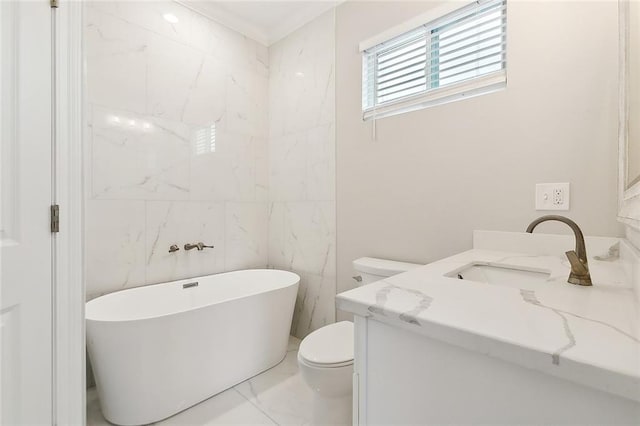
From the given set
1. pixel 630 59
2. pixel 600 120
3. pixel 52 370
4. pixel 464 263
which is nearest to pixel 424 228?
pixel 464 263

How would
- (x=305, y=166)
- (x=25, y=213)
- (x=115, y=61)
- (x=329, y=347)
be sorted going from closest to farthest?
(x=25, y=213), (x=329, y=347), (x=115, y=61), (x=305, y=166)

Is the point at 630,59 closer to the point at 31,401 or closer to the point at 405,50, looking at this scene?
the point at 405,50

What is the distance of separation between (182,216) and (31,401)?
1.44 metres

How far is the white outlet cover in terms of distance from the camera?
138 cm

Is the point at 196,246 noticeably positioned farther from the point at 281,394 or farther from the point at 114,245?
the point at 281,394

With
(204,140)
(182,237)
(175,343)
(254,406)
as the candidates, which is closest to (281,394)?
(254,406)

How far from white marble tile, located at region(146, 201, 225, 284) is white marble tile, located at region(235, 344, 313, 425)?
3.12 ft

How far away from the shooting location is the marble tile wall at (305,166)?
2367 mm

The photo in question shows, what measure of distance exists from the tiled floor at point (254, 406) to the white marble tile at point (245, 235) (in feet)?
3.25

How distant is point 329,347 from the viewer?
1485 millimetres

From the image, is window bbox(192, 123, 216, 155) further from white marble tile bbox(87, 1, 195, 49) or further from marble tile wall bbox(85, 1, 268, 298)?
white marble tile bbox(87, 1, 195, 49)

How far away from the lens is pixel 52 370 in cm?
106

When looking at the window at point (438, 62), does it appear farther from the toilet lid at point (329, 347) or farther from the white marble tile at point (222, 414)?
the white marble tile at point (222, 414)

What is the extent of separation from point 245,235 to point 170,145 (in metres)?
0.96
